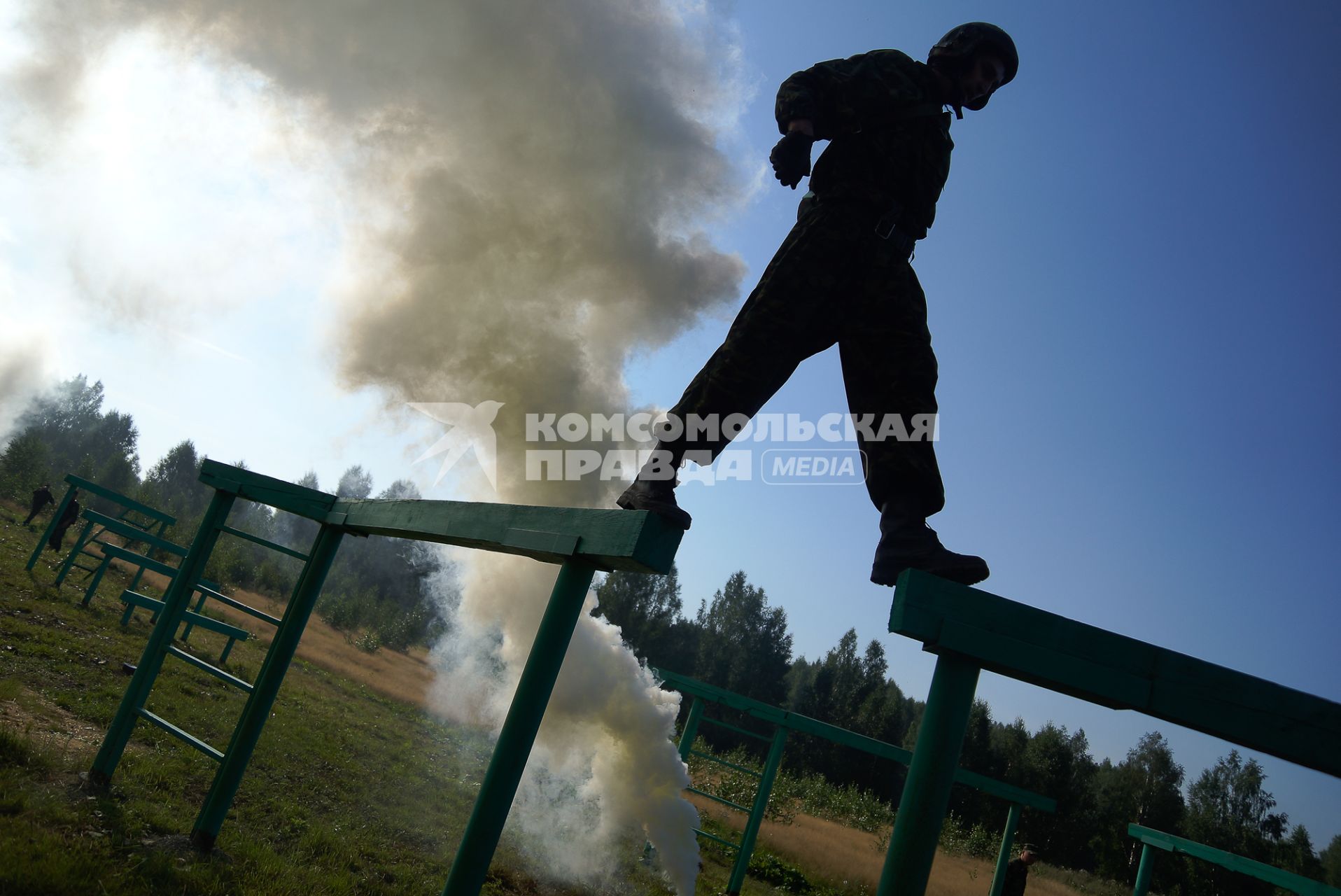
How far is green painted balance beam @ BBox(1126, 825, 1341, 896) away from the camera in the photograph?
15.5 ft

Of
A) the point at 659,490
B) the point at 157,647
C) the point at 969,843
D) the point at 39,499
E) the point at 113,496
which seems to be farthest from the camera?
the point at 969,843

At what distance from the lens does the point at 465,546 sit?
2.91 meters

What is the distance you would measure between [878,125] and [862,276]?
477 mm

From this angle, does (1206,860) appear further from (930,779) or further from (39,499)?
(39,499)

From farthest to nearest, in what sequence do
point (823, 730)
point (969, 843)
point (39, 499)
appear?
point (969, 843), point (39, 499), point (823, 730)

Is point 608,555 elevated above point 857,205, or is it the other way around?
point 857,205

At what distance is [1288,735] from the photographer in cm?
122

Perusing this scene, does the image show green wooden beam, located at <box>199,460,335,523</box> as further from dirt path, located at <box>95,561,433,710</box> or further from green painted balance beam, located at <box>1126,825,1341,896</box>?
dirt path, located at <box>95,561,433,710</box>

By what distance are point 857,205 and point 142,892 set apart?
12.7 feet

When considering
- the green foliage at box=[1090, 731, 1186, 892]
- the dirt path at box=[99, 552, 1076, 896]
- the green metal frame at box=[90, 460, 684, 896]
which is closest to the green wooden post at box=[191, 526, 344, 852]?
the green metal frame at box=[90, 460, 684, 896]

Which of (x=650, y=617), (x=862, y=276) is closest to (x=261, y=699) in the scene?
(x=862, y=276)

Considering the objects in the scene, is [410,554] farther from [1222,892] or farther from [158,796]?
[158,796]

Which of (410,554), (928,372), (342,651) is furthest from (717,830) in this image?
(410,554)

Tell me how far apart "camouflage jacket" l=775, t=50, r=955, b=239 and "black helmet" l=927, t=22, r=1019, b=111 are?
0.09m
